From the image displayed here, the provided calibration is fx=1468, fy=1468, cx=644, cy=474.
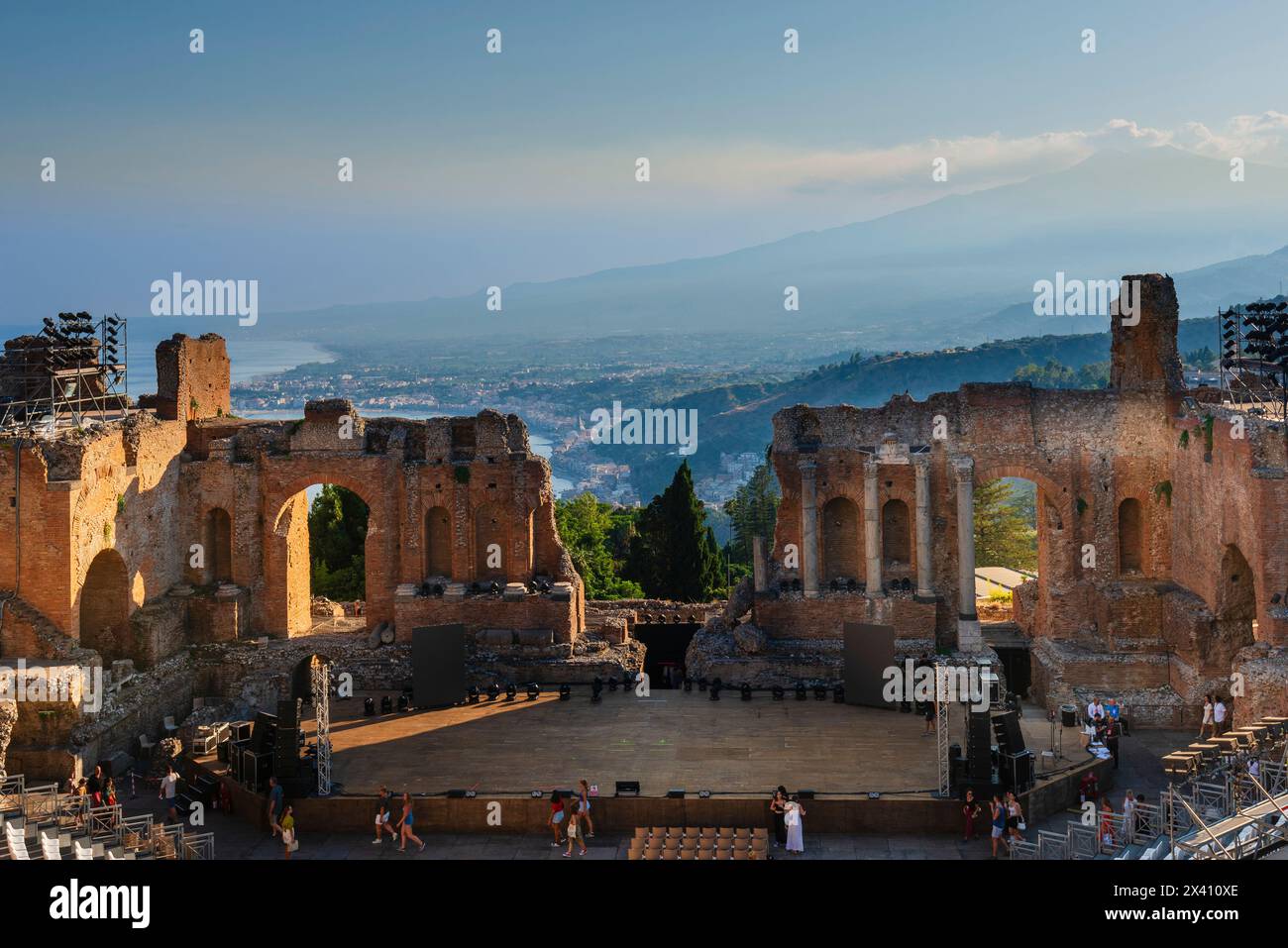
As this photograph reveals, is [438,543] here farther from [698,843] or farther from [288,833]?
[698,843]

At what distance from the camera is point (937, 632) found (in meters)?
38.2

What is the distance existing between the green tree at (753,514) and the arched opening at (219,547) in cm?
2860

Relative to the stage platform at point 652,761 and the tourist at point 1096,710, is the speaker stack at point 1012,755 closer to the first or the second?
the stage platform at point 652,761

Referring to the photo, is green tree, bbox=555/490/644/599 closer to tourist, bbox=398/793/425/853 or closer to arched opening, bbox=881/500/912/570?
arched opening, bbox=881/500/912/570

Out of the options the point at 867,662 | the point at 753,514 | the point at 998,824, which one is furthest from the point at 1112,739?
the point at 753,514

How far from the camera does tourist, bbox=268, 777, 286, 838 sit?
28.9 meters

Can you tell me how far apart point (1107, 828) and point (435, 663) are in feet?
54.0

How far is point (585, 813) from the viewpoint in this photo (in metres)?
28.7

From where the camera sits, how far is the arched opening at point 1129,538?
3822 cm

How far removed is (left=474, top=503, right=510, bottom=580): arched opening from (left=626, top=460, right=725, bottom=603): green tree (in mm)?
13730

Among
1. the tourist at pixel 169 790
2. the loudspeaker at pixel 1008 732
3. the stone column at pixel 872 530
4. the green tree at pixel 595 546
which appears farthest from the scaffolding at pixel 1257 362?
the tourist at pixel 169 790
